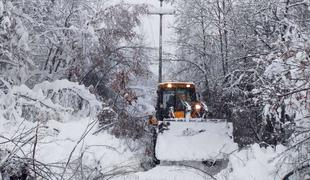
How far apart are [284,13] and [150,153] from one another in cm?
743

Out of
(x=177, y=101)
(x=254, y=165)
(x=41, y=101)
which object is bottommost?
(x=254, y=165)

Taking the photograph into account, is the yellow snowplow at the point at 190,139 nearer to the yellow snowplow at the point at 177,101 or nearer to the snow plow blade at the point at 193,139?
the snow plow blade at the point at 193,139

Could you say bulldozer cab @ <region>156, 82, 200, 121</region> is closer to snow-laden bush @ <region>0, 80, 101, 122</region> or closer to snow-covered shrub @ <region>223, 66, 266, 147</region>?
snow-covered shrub @ <region>223, 66, 266, 147</region>

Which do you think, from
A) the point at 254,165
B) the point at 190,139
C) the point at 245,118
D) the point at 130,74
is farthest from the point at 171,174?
the point at 130,74

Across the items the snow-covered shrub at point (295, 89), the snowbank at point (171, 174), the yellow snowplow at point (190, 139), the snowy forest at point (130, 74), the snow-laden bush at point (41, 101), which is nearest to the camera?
the snow-covered shrub at point (295, 89)

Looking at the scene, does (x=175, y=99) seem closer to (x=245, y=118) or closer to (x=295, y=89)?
(x=245, y=118)

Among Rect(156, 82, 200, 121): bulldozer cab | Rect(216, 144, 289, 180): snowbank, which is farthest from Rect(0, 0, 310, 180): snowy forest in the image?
Rect(156, 82, 200, 121): bulldozer cab

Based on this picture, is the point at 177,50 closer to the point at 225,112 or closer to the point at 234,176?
the point at 225,112

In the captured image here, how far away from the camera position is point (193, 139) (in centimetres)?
1309

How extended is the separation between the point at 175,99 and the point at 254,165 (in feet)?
21.1

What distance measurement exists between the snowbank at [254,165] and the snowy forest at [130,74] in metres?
0.03

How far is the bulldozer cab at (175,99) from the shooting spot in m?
15.3

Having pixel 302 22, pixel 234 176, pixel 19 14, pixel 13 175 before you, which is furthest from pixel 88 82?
pixel 13 175

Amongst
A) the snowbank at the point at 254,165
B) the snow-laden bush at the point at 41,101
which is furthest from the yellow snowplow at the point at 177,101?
the snowbank at the point at 254,165
